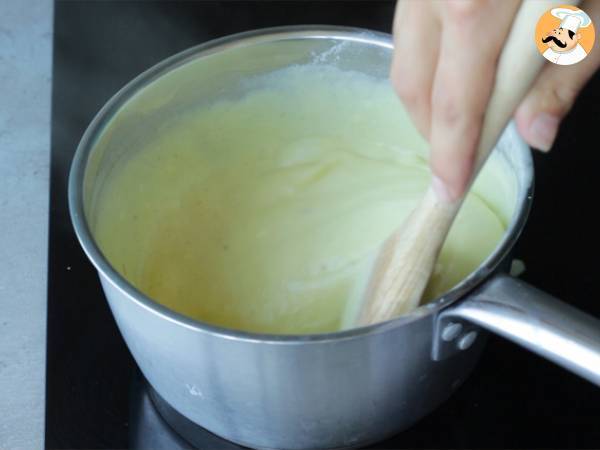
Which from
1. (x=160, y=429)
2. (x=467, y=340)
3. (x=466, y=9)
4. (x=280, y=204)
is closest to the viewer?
(x=466, y=9)

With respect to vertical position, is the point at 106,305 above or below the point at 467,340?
below

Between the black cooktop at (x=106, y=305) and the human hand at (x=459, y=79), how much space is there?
219 millimetres

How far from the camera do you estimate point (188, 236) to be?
38.2 inches

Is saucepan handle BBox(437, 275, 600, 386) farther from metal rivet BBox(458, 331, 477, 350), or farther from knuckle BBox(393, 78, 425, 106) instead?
knuckle BBox(393, 78, 425, 106)

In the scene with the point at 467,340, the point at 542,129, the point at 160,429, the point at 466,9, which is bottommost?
the point at 160,429

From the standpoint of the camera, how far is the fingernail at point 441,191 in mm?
674

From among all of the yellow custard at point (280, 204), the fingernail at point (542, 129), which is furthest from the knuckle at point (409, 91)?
the yellow custard at point (280, 204)

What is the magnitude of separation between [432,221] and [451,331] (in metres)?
0.11

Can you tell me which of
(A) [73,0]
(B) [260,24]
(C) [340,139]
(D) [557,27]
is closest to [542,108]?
(D) [557,27]

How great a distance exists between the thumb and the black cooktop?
0.71ft

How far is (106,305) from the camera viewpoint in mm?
896

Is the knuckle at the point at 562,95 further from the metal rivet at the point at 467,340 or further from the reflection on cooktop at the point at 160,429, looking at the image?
the reflection on cooktop at the point at 160,429

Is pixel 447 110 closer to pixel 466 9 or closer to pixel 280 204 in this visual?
pixel 466 9

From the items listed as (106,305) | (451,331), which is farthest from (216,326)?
(106,305)
